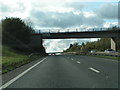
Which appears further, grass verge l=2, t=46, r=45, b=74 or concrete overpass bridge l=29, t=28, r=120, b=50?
concrete overpass bridge l=29, t=28, r=120, b=50

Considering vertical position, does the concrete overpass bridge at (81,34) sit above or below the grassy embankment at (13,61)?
above

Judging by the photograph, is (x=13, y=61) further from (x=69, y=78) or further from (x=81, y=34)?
(x=81, y=34)

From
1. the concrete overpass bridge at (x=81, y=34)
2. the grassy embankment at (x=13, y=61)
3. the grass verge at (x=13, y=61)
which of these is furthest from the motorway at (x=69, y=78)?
the concrete overpass bridge at (x=81, y=34)

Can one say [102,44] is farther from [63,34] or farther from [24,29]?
[24,29]

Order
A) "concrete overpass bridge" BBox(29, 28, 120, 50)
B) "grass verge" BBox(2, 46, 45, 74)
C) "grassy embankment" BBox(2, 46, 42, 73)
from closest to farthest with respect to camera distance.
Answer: "grass verge" BBox(2, 46, 45, 74) → "grassy embankment" BBox(2, 46, 42, 73) → "concrete overpass bridge" BBox(29, 28, 120, 50)

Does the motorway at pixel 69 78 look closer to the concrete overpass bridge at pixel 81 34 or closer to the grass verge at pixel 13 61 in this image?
the grass verge at pixel 13 61

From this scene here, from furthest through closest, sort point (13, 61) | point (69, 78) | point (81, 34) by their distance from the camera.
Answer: point (81, 34)
point (13, 61)
point (69, 78)

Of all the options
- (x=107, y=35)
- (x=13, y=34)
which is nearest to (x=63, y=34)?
(x=107, y=35)

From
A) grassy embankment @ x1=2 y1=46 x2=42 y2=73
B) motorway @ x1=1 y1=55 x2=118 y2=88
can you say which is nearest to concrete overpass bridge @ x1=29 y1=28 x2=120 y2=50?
grassy embankment @ x1=2 y1=46 x2=42 y2=73

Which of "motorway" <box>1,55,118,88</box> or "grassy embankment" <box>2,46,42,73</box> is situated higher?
"motorway" <box>1,55,118,88</box>

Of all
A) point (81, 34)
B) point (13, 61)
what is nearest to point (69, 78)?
point (13, 61)

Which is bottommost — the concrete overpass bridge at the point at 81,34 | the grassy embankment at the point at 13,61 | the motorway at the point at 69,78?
the grassy embankment at the point at 13,61

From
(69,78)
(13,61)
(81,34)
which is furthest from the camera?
(81,34)

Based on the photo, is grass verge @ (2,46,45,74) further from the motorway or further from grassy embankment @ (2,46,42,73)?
the motorway
